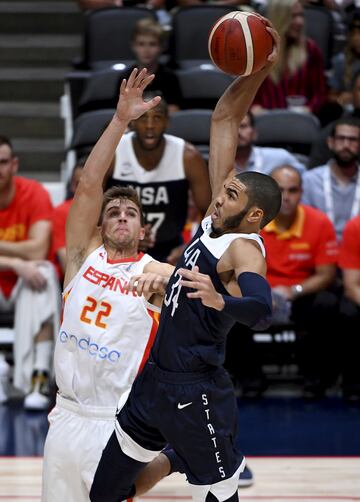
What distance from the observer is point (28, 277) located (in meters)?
7.25

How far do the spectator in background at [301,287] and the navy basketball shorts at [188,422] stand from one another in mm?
3068

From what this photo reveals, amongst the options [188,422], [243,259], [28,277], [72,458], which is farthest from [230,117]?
[28,277]

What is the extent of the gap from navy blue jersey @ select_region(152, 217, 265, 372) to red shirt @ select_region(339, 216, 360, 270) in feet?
10.7

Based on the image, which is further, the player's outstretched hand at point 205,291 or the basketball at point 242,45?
the basketball at point 242,45

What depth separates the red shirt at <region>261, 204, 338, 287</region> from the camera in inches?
296

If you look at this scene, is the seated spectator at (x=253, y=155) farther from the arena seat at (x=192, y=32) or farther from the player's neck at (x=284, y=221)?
the arena seat at (x=192, y=32)

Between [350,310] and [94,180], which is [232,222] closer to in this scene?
[94,180]

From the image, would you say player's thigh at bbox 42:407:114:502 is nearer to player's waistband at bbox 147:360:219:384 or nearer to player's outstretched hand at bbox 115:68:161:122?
player's waistband at bbox 147:360:219:384

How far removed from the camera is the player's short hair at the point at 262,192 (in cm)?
413

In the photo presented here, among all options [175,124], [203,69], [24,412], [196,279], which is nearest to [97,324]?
[196,279]

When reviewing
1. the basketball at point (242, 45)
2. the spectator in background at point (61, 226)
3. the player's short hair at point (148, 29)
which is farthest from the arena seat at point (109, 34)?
the basketball at point (242, 45)

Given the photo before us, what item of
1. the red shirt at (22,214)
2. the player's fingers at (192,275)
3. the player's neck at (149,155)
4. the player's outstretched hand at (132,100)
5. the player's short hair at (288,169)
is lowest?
the red shirt at (22,214)

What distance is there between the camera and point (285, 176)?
7.40 meters

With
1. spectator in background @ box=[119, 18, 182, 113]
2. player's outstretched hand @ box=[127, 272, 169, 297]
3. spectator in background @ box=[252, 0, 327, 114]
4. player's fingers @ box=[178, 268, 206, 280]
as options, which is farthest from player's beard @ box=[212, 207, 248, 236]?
spectator in background @ box=[252, 0, 327, 114]
